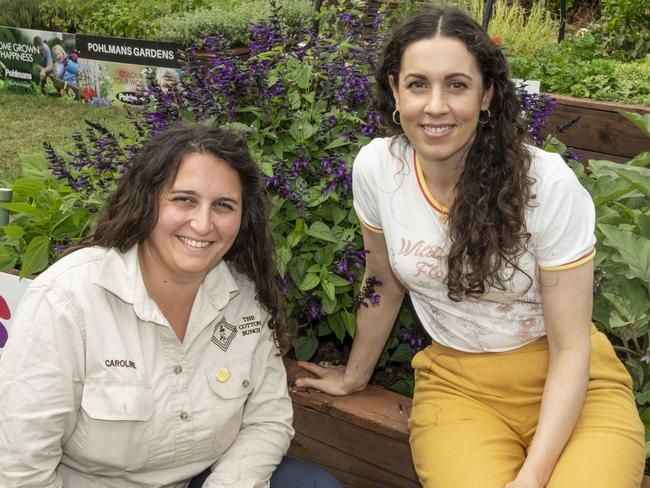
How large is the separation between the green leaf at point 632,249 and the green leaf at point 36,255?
1.84 metres

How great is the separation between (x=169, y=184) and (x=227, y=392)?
1.78 feet

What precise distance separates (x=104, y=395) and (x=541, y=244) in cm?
112

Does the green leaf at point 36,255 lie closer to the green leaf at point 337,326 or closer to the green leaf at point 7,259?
the green leaf at point 7,259

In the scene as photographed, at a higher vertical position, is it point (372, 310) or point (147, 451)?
point (372, 310)

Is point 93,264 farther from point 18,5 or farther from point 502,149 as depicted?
point 18,5

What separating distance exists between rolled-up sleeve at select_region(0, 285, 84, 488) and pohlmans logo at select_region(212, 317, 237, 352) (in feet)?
1.23

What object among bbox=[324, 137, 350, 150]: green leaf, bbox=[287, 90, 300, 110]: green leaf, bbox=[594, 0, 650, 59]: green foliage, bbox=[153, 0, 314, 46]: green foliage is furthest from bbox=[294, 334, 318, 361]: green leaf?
bbox=[153, 0, 314, 46]: green foliage

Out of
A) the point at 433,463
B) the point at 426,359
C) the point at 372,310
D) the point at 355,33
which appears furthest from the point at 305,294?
the point at 355,33

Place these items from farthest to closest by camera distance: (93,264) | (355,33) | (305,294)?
(355,33) < (305,294) < (93,264)

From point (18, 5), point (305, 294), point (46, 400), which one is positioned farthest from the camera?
point (18, 5)

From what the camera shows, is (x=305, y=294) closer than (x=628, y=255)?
No

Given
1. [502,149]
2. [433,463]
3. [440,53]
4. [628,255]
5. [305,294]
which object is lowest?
[433,463]

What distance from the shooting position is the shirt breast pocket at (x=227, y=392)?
219 cm

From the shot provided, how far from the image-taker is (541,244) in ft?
7.11
